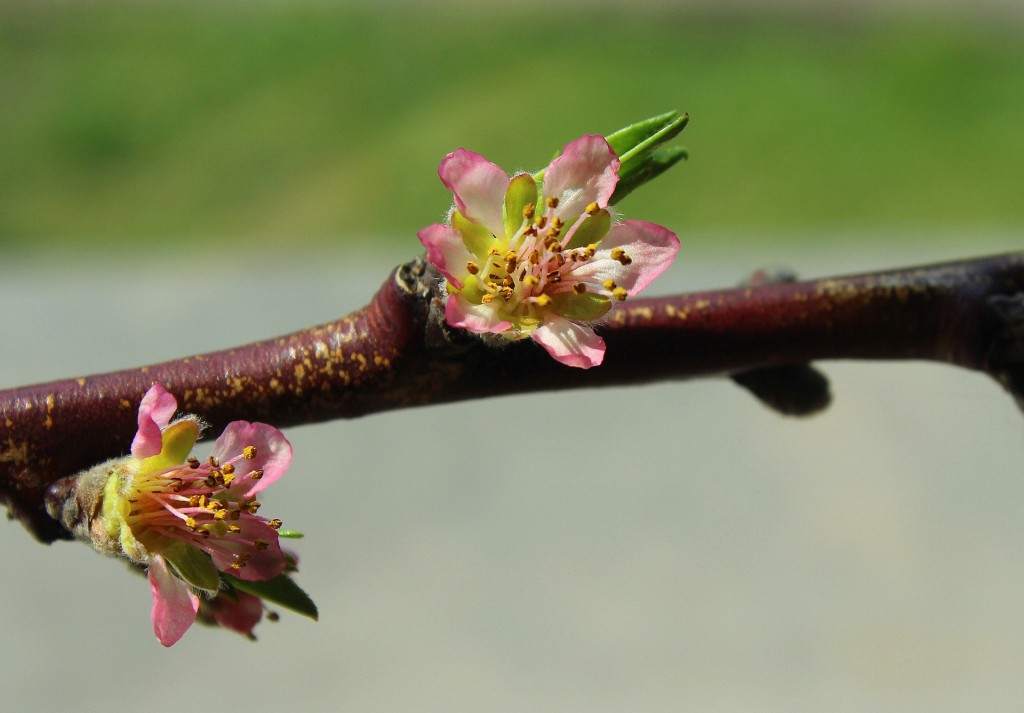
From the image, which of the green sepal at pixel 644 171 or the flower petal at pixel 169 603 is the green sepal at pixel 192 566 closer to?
the flower petal at pixel 169 603

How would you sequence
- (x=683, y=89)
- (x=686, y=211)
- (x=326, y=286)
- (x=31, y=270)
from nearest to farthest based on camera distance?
1. (x=326, y=286)
2. (x=31, y=270)
3. (x=686, y=211)
4. (x=683, y=89)

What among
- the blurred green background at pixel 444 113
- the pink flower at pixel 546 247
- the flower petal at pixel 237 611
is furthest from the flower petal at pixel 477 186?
the blurred green background at pixel 444 113

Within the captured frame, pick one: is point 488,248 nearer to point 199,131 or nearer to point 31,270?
→ point 31,270

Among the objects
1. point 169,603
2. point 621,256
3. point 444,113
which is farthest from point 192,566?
point 444,113

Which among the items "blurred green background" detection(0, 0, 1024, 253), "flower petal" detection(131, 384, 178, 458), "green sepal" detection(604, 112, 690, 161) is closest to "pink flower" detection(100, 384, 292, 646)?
"flower petal" detection(131, 384, 178, 458)

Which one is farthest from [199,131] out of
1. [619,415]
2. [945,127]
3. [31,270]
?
Answer: [945,127]

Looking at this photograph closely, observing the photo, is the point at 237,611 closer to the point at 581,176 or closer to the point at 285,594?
the point at 285,594
